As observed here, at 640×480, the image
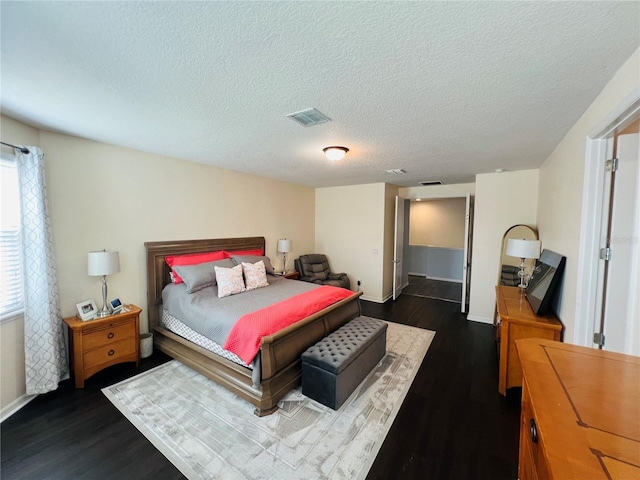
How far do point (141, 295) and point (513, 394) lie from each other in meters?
4.20

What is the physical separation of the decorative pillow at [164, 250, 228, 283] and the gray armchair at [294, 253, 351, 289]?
1.90 meters

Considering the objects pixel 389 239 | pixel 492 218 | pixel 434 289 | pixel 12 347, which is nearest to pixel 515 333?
pixel 492 218

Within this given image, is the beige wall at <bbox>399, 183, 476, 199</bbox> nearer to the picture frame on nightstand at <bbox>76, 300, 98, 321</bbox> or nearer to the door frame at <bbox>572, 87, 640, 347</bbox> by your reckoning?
the door frame at <bbox>572, 87, 640, 347</bbox>

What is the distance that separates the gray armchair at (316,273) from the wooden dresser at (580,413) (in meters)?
3.95

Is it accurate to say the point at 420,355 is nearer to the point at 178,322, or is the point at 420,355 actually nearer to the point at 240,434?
the point at 240,434

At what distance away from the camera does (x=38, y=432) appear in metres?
1.92

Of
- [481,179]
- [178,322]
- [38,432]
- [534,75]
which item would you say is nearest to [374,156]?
[534,75]

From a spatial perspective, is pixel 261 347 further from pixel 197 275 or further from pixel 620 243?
pixel 620 243

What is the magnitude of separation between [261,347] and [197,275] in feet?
4.93

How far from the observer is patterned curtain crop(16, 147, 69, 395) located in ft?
7.13

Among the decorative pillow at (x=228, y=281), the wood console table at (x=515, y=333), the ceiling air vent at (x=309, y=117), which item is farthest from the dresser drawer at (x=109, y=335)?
the wood console table at (x=515, y=333)

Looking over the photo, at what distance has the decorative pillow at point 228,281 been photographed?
10.0ft

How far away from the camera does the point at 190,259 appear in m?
3.41

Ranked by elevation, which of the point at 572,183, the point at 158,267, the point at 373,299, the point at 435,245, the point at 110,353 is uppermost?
the point at 572,183
